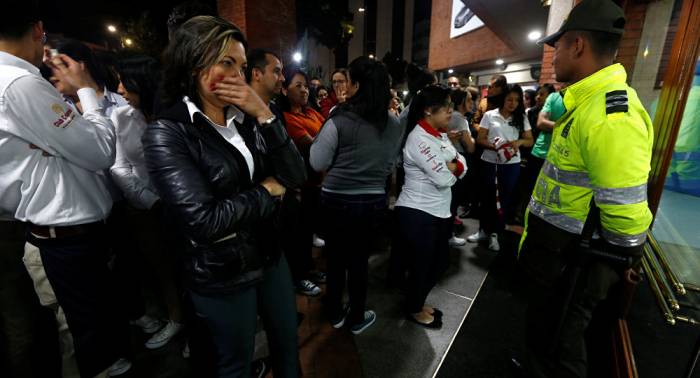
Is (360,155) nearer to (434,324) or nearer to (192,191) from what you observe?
(192,191)

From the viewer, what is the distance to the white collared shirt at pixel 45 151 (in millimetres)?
1151

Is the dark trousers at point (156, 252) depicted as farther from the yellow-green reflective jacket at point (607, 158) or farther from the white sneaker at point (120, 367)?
the yellow-green reflective jacket at point (607, 158)

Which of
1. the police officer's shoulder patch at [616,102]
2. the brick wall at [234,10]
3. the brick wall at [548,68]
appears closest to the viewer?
the police officer's shoulder patch at [616,102]

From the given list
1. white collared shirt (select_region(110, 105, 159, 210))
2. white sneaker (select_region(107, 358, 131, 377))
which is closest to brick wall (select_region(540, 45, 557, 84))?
white collared shirt (select_region(110, 105, 159, 210))

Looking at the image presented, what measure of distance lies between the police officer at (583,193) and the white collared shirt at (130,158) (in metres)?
2.23

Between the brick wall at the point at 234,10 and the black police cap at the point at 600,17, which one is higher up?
the brick wall at the point at 234,10

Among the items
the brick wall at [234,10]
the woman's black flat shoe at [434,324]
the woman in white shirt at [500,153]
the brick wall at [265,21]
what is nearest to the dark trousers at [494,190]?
the woman in white shirt at [500,153]

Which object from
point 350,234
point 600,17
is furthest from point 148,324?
point 600,17

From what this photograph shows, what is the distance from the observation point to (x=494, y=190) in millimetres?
3531

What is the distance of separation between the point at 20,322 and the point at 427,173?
2322 mm

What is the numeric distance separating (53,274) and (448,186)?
7.10ft

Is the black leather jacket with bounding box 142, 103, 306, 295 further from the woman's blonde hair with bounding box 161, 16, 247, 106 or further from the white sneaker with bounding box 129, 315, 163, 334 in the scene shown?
the white sneaker with bounding box 129, 315, 163, 334

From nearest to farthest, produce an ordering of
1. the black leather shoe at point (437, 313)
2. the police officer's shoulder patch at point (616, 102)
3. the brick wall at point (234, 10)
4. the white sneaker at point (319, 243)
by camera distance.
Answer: the police officer's shoulder patch at point (616, 102) → the black leather shoe at point (437, 313) → the white sneaker at point (319, 243) → the brick wall at point (234, 10)

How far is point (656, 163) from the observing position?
1793 mm
